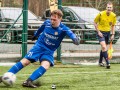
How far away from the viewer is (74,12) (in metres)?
15.8

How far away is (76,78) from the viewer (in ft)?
32.2

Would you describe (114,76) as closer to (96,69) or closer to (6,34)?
(96,69)

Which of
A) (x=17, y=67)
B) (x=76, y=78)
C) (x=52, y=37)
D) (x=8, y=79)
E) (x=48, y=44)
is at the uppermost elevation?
(x=52, y=37)

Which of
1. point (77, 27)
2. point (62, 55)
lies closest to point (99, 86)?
point (62, 55)

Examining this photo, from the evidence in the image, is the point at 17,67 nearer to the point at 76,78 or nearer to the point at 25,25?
the point at 76,78

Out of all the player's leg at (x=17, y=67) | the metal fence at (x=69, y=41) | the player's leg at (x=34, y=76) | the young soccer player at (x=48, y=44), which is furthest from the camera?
the metal fence at (x=69, y=41)

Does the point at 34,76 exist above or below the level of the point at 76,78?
above

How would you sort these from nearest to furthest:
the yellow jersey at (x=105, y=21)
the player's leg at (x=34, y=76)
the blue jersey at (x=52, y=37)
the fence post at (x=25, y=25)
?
1. the player's leg at (x=34, y=76)
2. the blue jersey at (x=52, y=37)
3. the yellow jersey at (x=105, y=21)
4. the fence post at (x=25, y=25)

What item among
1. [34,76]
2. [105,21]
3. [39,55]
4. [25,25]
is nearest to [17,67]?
[34,76]

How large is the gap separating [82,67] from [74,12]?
3.94 meters

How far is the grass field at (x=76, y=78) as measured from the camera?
28.2 feet

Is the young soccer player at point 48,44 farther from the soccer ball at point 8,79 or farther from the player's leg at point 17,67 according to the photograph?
the soccer ball at point 8,79

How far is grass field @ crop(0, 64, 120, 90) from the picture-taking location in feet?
28.2

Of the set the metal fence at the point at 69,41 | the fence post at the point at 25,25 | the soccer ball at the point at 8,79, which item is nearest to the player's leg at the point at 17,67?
the soccer ball at the point at 8,79
